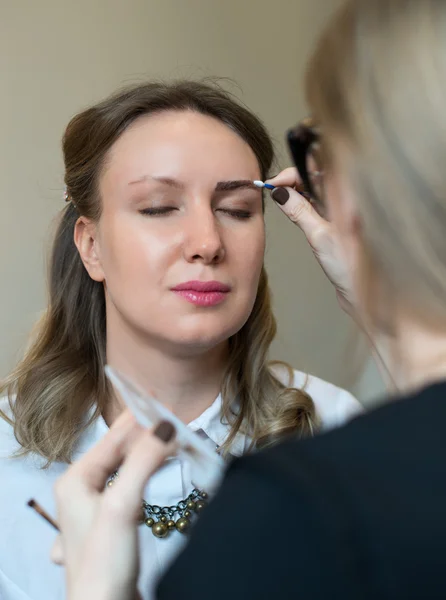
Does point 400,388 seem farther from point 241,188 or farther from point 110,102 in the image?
point 110,102

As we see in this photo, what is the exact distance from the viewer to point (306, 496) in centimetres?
36

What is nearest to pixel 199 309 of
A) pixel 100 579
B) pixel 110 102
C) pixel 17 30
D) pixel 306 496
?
pixel 110 102

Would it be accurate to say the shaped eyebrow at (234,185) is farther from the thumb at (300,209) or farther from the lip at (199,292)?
the lip at (199,292)

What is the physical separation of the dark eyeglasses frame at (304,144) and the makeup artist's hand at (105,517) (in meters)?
0.26

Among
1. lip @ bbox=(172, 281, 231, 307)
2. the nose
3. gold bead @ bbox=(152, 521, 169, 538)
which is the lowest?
gold bead @ bbox=(152, 521, 169, 538)

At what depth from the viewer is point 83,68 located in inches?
65.4

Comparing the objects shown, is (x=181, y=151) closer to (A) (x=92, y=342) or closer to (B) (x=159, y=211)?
(B) (x=159, y=211)

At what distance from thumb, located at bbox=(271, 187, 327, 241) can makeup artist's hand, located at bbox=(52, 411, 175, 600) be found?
22.1 inches

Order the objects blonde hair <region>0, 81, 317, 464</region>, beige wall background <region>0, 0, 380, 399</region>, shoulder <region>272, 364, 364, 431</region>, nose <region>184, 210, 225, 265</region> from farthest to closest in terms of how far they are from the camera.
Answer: beige wall background <region>0, 0, 380, 399</region>, shoulder <region>272, 364, 364, 431</region>, blonde hair <region>0, 81, 317, 464</region>, nose <region>184, 210, 225, 265</region>

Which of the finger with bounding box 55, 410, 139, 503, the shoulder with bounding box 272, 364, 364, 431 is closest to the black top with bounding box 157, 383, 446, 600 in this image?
the finger with bounding box 55, 410, 139, 503

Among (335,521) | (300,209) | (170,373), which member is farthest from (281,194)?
(335,521)

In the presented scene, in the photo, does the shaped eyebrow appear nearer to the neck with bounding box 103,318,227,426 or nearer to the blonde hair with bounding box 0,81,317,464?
the blonde hair with bounding box 0,81,317,464

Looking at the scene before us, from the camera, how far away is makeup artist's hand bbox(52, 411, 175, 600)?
547mm

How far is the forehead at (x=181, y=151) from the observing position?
105 centimetres
